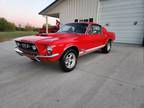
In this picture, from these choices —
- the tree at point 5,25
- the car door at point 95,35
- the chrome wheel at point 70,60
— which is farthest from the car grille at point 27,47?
the tree at point 5,25

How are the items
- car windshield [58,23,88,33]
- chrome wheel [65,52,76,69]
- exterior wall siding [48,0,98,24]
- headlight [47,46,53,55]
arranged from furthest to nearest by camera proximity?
exterior wall siding [48,0,98,24]
car windshield [58,23,88,33]
chrome wheel [65,52,76,69]
headlight [47,46,53,55]

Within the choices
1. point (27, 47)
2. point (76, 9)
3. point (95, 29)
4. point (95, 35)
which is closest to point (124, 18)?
point (76, 9)

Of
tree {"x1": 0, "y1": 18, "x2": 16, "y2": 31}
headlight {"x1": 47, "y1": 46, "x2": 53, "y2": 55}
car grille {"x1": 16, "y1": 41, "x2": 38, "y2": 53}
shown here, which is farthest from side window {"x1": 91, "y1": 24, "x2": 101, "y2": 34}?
tree {"x1": 0, "y1": 18, "x2": 16, "y2": 31}

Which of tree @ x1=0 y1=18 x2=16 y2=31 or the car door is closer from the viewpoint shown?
the car door

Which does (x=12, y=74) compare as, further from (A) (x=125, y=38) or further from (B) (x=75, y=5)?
(B) (x=75, y=5)

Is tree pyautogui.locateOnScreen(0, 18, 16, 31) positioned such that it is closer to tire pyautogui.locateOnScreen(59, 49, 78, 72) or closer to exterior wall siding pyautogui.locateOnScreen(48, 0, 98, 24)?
exterior wall siding pyautogui.locateOnScreen(48, 0, 98, 24)

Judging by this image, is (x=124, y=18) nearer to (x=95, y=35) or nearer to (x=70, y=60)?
(x=95, y=35)

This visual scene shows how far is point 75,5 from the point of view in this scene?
11.1 metres

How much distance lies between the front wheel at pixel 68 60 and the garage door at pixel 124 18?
6.75 metres

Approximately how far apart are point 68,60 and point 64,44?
648 mm

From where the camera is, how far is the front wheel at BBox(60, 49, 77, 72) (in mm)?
3440

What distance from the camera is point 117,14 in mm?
→ 9078

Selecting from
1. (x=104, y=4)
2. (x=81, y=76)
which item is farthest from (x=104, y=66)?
(x=104, y=4)

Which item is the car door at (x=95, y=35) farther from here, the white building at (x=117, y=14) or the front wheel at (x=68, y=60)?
the white building at (x=117, y=14)
